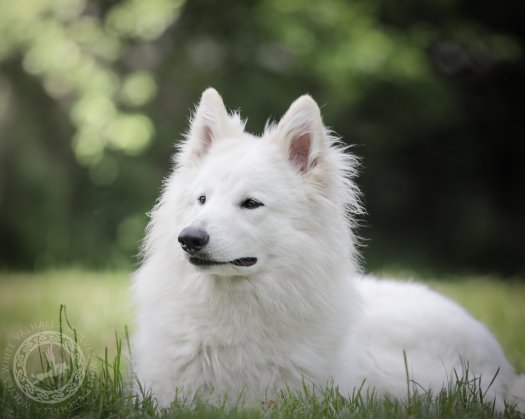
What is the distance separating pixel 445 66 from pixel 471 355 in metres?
10.2

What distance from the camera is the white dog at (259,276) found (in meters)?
3.37

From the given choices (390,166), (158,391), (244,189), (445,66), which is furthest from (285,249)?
(445,66)

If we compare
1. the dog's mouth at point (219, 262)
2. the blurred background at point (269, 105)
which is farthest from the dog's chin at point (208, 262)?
the blurred background at point (269, 105)

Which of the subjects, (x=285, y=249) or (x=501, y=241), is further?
(x=501, y=241)

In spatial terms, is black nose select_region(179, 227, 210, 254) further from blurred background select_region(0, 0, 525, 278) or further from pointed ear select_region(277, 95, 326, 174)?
blurred background select_region(0, 0, 525, 278)

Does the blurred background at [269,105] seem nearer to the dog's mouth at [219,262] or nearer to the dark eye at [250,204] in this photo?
the dark eye at [250,204]

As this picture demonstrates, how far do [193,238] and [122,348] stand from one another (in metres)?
2.18

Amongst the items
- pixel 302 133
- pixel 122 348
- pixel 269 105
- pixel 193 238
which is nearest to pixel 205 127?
pixel 302 133

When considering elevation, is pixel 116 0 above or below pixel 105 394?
above

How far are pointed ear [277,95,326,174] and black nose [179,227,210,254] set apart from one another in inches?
32.6

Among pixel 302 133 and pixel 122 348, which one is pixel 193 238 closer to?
pixel 302 133

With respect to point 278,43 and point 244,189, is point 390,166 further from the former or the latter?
point 244,189

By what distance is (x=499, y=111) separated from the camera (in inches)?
514

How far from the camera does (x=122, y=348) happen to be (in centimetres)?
498
